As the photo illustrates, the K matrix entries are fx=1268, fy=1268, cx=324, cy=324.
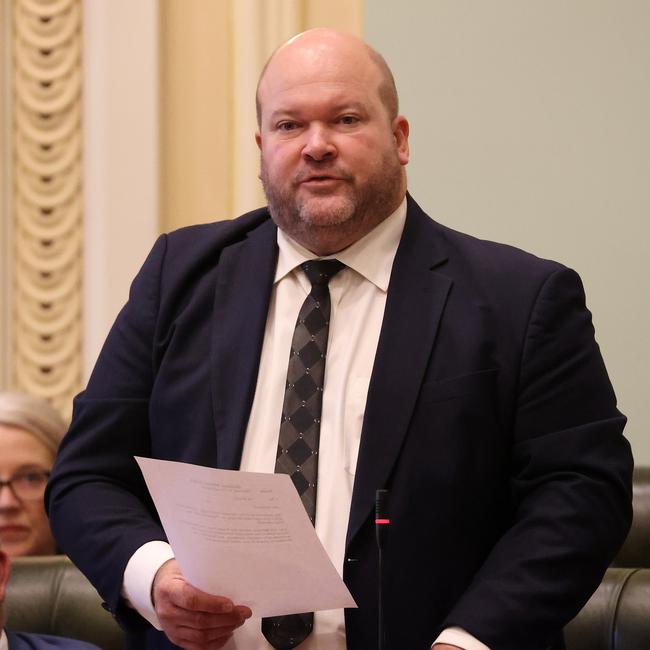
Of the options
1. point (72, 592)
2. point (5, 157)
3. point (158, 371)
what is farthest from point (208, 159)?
point (158, 371)

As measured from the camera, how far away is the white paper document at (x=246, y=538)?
1.78m

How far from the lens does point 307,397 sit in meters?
2.12

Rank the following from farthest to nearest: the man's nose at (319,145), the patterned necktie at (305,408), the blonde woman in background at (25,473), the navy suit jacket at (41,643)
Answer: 1. the blonde woman in background at (25,473)
2. the navy suit jacket at (41,643)
3. the man's nose at (319,145)
4. the patterned necktie at (305,408)

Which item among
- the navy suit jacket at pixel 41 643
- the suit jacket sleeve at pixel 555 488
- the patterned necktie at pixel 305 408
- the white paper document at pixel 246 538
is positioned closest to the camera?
the white paper document at pixel 246 538

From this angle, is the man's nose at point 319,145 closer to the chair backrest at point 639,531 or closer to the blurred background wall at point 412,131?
the chair backrest at point 639,531

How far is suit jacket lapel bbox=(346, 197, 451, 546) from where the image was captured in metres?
2.01

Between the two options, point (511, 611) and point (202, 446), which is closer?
point (511, 611)

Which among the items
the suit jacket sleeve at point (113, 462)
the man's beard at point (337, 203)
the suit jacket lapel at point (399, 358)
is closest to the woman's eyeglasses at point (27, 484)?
the suit jacket sleeve at point (113, 462)

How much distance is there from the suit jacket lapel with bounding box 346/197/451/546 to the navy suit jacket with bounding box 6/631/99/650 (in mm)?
878

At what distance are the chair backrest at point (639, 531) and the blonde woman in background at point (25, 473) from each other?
144cm

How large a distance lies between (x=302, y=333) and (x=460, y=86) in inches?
65.0

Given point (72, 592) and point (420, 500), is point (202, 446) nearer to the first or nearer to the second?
point (420, 500)

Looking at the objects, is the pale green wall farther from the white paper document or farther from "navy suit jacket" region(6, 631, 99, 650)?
the white paper document

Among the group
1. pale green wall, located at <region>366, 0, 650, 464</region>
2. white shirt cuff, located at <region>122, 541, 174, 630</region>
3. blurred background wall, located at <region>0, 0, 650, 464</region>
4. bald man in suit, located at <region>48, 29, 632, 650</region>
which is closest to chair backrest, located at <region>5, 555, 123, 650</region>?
bald man in suit, located at <region>48, 29, 632, 650</region>
